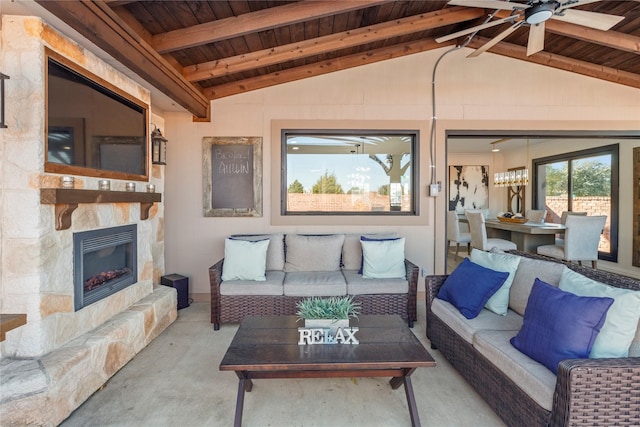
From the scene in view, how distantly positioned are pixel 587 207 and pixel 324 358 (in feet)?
22.4

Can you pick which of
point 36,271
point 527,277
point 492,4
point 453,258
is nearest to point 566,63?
point 492,4

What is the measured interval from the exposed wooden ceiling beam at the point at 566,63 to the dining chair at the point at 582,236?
1.80 metres

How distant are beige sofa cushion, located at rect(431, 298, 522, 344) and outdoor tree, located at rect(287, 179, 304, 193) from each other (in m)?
2.37

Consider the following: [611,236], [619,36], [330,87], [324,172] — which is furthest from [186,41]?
[611,236]

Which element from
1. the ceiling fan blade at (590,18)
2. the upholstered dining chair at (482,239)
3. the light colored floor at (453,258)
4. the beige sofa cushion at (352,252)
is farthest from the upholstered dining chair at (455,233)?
the ceiling fan blade at (590,18)

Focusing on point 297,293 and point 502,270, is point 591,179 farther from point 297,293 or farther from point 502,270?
point 297,293

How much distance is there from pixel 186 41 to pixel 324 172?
7.20 feet

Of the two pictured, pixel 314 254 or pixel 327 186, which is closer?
pixel 314 254

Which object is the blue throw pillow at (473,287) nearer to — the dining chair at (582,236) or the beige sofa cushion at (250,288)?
the beige sofa cushion at (250,288)

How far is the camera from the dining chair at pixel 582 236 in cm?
446

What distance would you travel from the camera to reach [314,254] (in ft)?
12.4

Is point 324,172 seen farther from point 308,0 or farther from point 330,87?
point 308,0

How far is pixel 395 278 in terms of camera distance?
344 centimetres

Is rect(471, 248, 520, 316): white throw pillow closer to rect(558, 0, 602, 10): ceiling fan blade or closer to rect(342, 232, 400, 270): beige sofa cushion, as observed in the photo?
rect(342, 232, 400, 270): beige sofa cushion
